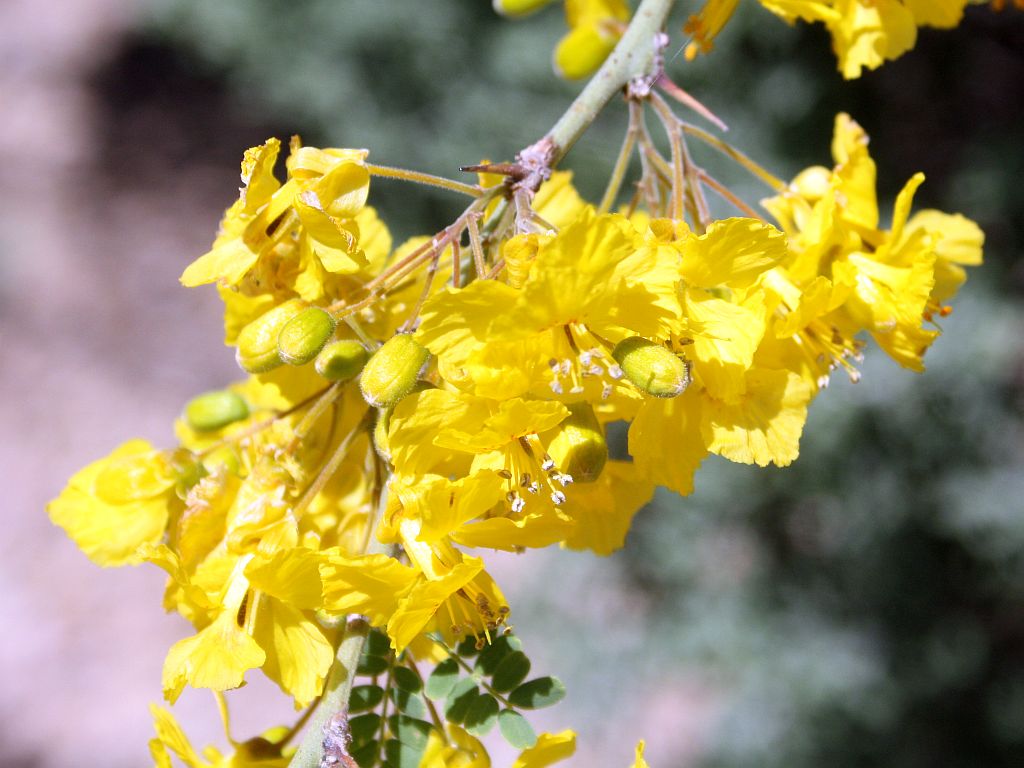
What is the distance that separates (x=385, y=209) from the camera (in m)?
4.42

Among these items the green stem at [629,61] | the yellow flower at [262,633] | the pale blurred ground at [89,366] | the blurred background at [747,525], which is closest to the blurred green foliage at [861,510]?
the blurred background at [747,525]

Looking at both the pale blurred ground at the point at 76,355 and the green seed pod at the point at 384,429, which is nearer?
the green seed pod at the point at 384,429

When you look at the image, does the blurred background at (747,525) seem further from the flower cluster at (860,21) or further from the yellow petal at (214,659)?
the yellow petal at (214,659)

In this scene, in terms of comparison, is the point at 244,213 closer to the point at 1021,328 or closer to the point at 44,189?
the point at 1021,328

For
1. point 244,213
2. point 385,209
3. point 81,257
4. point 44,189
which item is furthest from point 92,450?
point 244,213

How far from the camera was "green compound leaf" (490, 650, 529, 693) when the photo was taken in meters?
1.22

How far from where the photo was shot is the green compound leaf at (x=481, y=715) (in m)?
1.23

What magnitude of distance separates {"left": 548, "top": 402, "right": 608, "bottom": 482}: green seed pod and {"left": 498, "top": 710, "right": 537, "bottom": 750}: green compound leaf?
1.29ft

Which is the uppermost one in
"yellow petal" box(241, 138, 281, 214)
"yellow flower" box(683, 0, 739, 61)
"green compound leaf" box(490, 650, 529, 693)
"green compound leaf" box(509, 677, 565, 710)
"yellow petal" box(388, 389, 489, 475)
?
"yellow flower" box(683, 0, 739, 61)

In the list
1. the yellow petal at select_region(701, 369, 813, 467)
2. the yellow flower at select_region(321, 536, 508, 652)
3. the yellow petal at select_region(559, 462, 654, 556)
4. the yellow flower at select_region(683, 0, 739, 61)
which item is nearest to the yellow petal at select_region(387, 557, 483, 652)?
the yellow flower at select_region(321, 536, 508, 652)

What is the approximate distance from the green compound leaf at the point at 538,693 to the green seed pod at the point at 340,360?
475 millimetres

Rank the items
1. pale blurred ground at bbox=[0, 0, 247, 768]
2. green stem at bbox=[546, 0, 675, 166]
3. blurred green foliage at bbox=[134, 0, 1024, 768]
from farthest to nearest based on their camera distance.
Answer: pale blurred ground at bbox=[0, 0, 247, 768] < blurred green foliage at bbox=[134, 0, 1024, 768] < green stem at bbox=[546, 0, 675, 166]

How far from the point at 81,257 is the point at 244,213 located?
5400mm

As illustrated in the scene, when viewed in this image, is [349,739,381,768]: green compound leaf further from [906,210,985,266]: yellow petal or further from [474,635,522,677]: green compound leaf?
[906,210,985,266]: yellow petal
